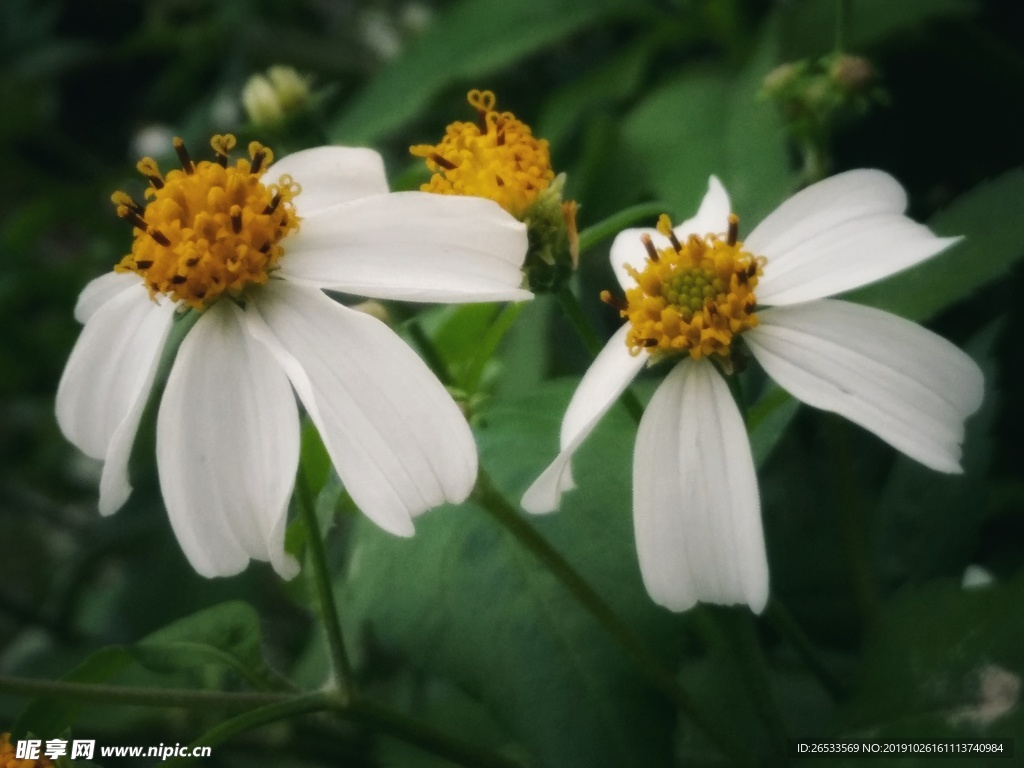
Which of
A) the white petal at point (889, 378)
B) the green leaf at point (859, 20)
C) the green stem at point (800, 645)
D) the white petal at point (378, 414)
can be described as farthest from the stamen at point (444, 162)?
the green leaf at point (859, 20)

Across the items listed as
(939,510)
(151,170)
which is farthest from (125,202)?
(939,510)

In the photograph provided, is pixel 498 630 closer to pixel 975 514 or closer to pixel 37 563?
pixel 975 514

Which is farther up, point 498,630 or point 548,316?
point 548,316

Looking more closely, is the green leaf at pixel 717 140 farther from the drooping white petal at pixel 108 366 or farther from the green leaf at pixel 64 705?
the green leaf at pixel 64 705

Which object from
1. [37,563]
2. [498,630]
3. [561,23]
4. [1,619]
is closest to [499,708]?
[498,630]

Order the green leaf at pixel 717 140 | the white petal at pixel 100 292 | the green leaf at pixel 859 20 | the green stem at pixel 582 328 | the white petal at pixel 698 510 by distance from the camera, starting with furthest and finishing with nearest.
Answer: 1. the green leaf at pixel 859 20
2. the green leaf at pixel 717 140
3. the white petal at pixel 100 292
4. the green stem at pixel 582 328
5. the white petal at pixel 698 510
